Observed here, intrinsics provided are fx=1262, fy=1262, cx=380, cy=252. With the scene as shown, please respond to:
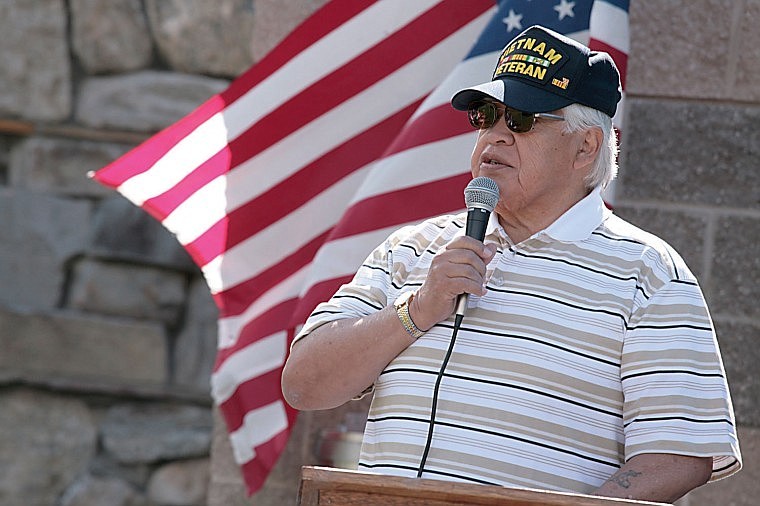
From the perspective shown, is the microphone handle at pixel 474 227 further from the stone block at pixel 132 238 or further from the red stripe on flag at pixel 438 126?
A: the stone block at pixel 132 238

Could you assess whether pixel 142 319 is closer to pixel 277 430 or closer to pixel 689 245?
pixel 277 430

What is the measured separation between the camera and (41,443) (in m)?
5.45

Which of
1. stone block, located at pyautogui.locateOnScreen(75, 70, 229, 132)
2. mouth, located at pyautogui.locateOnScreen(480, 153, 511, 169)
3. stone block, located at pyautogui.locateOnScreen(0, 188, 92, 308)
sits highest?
stone block, located at pyautogui.locateOnScreen(75, 70, 229, 132)

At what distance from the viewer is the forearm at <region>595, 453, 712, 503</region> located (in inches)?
80.5

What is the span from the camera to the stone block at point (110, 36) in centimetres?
532

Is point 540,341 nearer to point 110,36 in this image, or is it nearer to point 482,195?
point 482,195

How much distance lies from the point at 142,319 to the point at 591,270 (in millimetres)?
3511

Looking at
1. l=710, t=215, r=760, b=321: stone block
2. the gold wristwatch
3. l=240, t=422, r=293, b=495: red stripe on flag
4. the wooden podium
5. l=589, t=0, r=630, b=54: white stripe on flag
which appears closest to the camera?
the wooden podium

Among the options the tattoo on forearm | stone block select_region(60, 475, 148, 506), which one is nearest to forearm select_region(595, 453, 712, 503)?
the tattoo on forearm

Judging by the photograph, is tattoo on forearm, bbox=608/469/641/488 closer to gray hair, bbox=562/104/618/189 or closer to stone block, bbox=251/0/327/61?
gray hair, bbox=562/104/618/189

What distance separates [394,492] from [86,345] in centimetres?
392

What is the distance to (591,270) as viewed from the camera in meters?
2.22

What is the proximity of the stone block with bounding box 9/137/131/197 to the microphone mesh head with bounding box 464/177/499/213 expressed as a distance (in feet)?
11.2

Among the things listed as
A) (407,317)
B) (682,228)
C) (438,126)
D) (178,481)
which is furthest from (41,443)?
(407,317)
